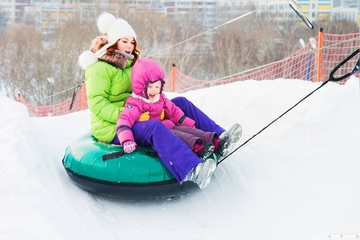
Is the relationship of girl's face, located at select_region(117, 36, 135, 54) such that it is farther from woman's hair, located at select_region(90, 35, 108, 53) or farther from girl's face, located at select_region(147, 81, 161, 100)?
girl's face, located at select_region(147, 81, 161, 100)

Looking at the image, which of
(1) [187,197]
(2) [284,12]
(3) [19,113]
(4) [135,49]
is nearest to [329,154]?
(1) [187,197]

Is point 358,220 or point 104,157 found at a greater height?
point 104,157

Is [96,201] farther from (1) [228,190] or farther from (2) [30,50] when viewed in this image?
(2) [30,50]

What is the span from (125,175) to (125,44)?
0.89m

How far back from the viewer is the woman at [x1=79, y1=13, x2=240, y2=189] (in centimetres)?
268

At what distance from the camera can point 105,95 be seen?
3.01 meters

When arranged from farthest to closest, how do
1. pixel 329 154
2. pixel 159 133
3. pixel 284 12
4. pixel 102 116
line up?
pixel 284 12 < pixel 329 154 < pixel 102 116 < pixel 159 133

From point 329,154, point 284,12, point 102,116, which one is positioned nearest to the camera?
point 102,116

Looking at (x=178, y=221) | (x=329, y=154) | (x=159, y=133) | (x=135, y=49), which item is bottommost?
(x=178, y=221)

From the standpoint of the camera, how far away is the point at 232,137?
286 centimetres

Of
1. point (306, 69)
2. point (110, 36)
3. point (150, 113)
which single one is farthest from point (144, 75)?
point (306, 69)

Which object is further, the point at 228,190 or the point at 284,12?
the point at 284,12

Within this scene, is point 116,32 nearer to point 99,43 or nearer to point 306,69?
point 99,43

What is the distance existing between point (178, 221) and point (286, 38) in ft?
79.4
